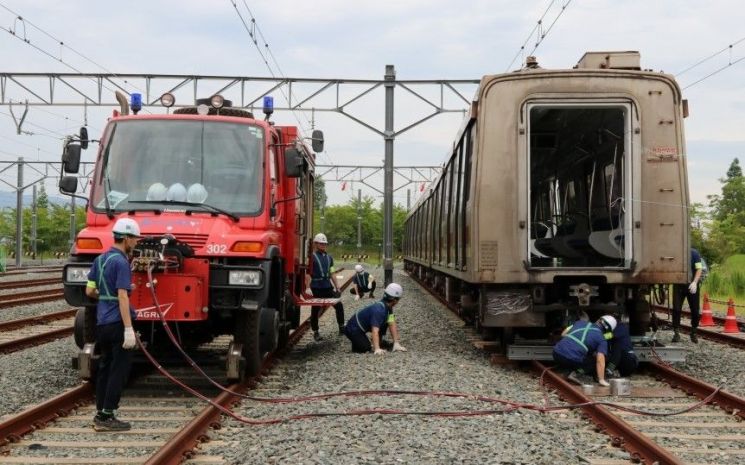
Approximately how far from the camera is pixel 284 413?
7078mm

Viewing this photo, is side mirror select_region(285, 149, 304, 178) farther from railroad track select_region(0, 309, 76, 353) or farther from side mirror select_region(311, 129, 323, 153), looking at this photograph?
railroad track select_region(0, 309, 76, 353)

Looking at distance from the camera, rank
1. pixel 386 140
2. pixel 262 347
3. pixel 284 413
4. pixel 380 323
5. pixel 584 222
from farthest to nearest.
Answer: pixel 386 140 → pixel 584 222 → pixel 380 323 → pixel 262 347 → pixel 284 413

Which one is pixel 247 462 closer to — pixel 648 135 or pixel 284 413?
pixel 284 413

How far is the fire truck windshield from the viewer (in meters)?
8.48

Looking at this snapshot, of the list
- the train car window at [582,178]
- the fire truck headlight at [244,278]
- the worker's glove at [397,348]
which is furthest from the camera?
the worker's glove at [397,348]

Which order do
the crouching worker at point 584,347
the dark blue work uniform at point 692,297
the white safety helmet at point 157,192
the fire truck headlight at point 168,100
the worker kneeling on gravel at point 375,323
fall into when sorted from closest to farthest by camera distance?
Answer: the white safety helmet at point 157,192 → the crouching worker at point 584,347 → the fire truck headlight at point 168,100 → the dark blue work uniform at point 692,297 → the worker kneeling on gravel at point 375,323

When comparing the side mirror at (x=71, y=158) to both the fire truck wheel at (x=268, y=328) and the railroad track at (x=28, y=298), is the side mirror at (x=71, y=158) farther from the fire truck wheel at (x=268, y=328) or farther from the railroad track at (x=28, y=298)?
the railroad track at (x=28, y=298)

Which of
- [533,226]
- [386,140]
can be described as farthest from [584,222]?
[386,140]

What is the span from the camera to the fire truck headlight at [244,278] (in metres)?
7.78

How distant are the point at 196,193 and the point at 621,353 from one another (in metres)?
5.00

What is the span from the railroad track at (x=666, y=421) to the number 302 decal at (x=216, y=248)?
11.6 feet

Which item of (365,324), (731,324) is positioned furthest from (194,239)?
(731,324)

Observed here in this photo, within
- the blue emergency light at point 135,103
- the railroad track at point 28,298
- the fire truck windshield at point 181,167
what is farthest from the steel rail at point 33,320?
the fire truck windshield at point 181,167

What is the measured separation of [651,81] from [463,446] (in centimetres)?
547
